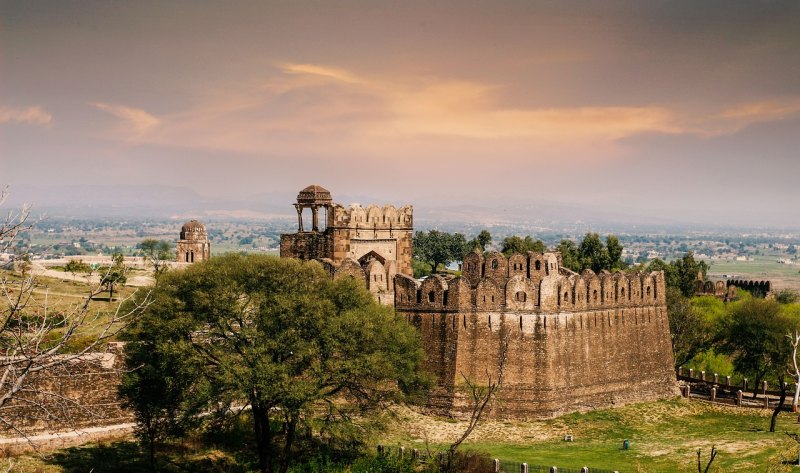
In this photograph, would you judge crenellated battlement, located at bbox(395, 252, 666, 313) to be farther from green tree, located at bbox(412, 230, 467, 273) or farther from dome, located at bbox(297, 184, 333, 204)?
green tree, located at bbox(412, 230, 467, 273)

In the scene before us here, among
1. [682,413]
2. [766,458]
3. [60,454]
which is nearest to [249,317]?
[60,454]

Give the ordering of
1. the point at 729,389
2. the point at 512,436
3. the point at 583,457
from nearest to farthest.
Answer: the point at 583,457 < the point at 512,436 < the point at 729,389

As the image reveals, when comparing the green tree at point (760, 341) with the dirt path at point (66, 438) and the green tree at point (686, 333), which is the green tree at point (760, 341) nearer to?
the green tree at point (686, 333)

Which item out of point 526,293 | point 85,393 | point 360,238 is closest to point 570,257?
point 360,238

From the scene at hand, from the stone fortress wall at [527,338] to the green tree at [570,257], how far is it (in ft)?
110

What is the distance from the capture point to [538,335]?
45.2 m

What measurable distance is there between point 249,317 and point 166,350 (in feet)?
12.3

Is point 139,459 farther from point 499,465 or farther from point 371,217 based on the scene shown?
point 371,217

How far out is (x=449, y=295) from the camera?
4594cm

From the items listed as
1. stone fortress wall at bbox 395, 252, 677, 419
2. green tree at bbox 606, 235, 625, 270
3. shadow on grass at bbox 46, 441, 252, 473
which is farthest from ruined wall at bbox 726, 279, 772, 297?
shadow on grass at bbox 46, 441, 252, 473

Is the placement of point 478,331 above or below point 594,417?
above

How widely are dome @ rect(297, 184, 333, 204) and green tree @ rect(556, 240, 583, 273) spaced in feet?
91.1

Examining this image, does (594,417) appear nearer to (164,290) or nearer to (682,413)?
(682,413)

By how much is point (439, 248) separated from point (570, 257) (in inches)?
1279
